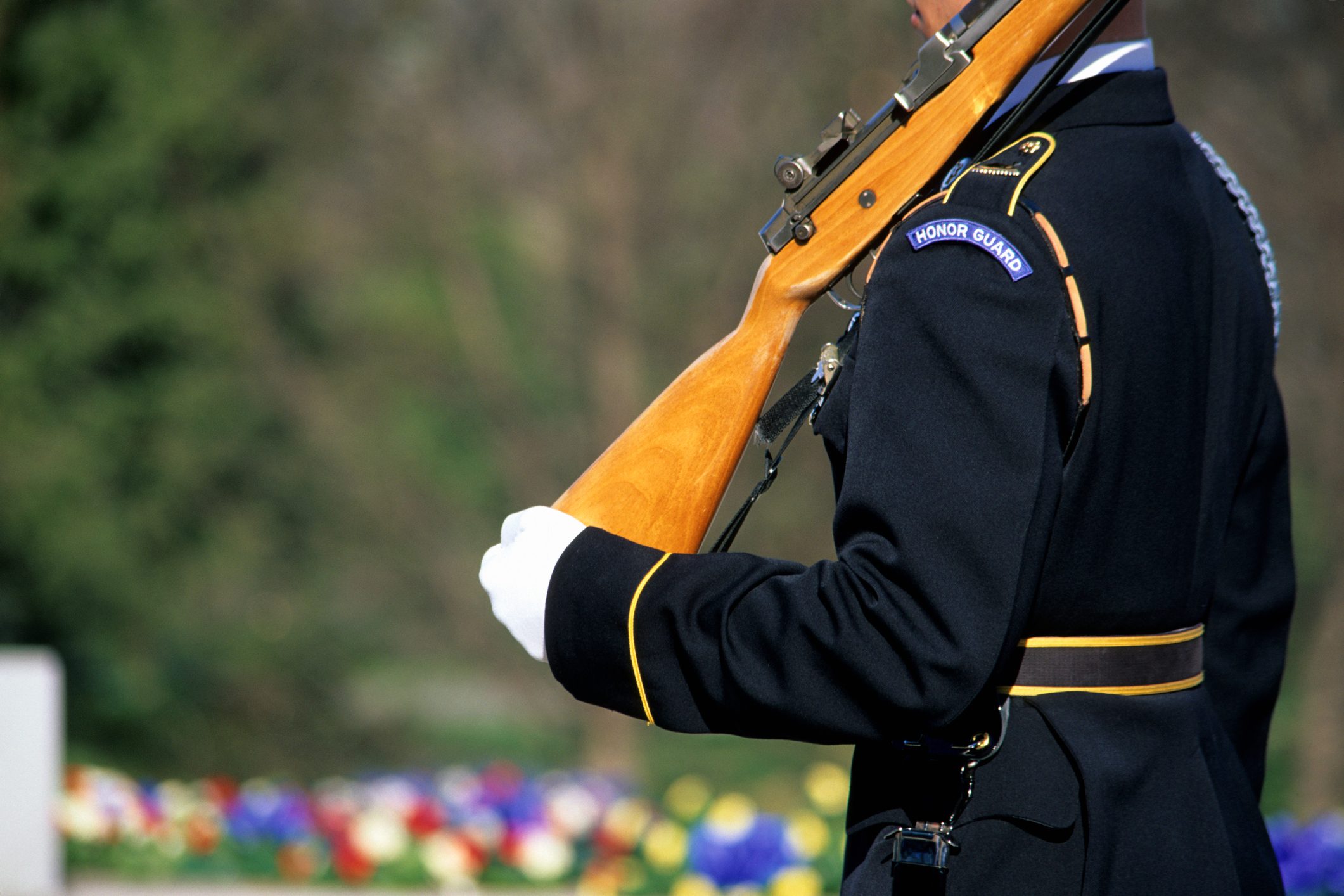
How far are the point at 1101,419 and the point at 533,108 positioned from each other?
6.71 m

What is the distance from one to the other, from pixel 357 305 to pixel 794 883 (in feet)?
21.1

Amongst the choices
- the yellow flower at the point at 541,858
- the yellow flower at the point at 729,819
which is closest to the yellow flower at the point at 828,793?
the yellow flower at the point at 729,819

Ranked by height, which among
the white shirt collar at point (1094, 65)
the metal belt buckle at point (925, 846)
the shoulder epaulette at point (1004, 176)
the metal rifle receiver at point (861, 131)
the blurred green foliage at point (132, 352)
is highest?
the blurred green foliage at point (132, 352)

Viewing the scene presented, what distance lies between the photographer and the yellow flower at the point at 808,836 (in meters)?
4.07

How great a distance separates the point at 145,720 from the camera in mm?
9523

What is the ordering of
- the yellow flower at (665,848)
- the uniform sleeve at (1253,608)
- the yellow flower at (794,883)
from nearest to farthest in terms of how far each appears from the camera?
1. the uniform sleeve at (1253,608)
2. the yellow flower at (794,883)
3. the yellow flower at (665,848)

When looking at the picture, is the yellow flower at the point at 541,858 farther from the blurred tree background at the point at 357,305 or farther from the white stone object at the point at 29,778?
the blurred tree background at the point at 357,305

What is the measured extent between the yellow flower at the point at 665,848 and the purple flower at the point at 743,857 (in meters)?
0.27

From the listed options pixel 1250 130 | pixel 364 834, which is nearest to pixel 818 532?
pixel 1250 130

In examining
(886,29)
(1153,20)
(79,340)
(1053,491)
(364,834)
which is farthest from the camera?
(79,340)

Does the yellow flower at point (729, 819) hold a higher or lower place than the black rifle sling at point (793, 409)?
lower

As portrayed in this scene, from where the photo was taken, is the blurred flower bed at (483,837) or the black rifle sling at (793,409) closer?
the black rifle sling at (793,409)

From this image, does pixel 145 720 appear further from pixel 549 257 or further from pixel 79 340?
pixel 549 257

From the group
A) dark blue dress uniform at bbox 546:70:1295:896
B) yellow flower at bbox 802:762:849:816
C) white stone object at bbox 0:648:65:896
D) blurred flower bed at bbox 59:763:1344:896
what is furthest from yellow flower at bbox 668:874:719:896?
dark blue dress uniform at bbox 546:70:1295:896
